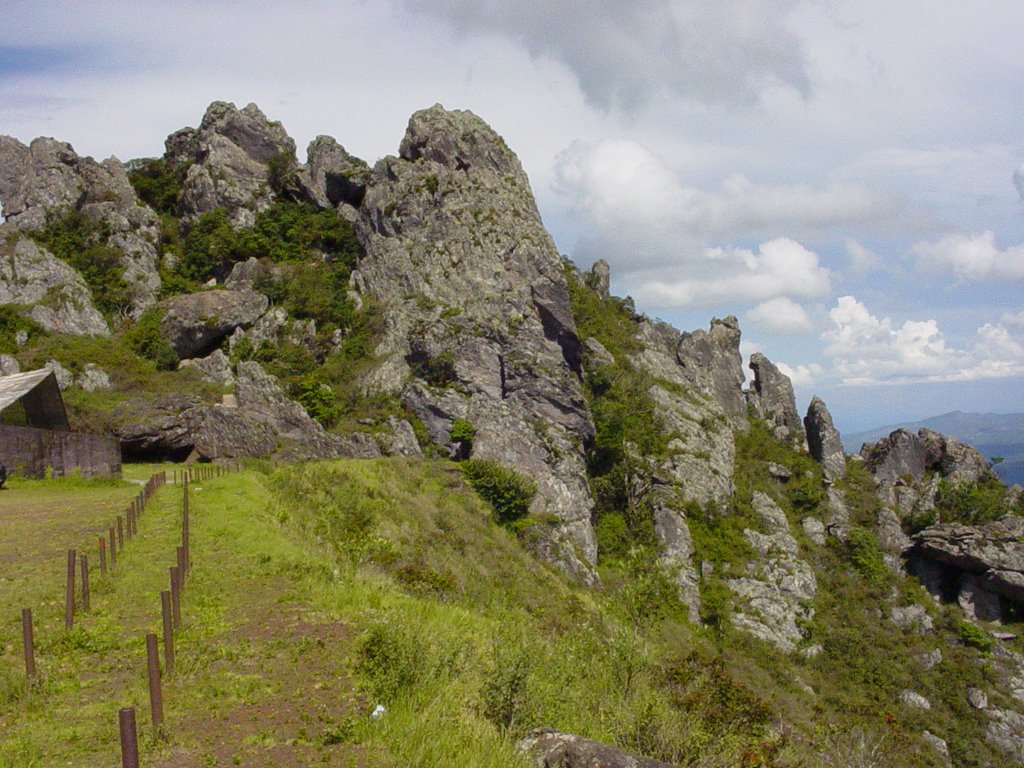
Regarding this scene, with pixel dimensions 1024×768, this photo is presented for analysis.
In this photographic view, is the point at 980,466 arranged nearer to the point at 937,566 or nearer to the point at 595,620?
the point at 937,566

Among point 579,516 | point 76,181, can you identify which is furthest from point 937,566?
point 76,181

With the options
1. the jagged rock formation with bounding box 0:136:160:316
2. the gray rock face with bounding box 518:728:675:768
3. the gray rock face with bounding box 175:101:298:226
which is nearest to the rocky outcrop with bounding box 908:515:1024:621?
the gray rock face with bounding box 518:728:675:768

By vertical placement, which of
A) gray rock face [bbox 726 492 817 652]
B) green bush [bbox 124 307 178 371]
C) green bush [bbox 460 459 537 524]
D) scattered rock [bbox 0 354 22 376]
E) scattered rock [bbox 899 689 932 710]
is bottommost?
scattered rock [bbox 899 689 932 710]

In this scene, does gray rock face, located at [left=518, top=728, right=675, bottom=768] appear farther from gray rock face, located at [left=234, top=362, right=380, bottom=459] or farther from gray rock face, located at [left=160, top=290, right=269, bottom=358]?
gray rock face, located at [left=160, top=290, right=269, bottom=358]

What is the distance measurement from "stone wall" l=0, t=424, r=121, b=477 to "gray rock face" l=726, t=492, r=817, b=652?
36.5m

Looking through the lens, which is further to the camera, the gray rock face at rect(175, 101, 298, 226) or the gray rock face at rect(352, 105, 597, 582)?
the gray rock face at rect(175, 101, 298, 226)

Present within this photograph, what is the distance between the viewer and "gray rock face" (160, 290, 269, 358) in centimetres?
5634

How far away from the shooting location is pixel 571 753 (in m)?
7.95

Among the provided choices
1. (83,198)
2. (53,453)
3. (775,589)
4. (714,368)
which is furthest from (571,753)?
(83,198)

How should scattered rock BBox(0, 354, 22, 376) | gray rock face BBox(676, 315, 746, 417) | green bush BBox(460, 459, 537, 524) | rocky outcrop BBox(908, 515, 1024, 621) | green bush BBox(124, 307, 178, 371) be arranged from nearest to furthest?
1. green bush BBox(460, 459, 537, 524)
2. scattered rock BBox(0, 354, 22, 376)
3. green bush BBox(124, 307, 178, 371)
4. rocky outcrop BBox(908, 515, 1024, 621)
5. gray rock face BBox(676, 315, 746, 417)

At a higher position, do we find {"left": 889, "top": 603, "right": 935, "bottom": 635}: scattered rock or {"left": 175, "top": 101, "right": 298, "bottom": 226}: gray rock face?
{"left": 175, "top": 101, "right": 298, "bottom": 226}: gray rock face

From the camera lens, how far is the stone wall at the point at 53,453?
2919 centimetres

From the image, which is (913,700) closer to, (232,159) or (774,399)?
(774,399)

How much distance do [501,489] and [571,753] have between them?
36.1m
